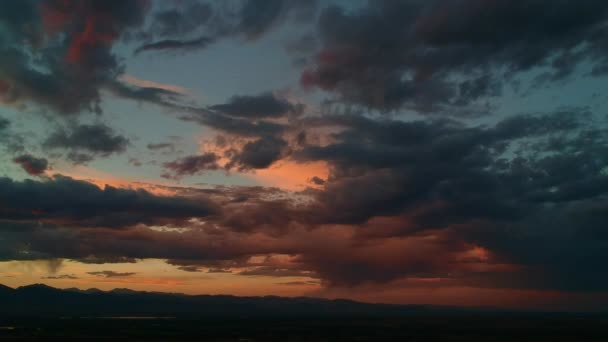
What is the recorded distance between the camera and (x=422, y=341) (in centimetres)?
13262

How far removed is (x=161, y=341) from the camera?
127 meters

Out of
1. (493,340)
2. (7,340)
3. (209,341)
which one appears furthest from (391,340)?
(7,340)

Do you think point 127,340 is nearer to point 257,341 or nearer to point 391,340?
point 257,341

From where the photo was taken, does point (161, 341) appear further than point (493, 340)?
No

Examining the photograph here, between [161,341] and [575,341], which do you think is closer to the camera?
[161,341]

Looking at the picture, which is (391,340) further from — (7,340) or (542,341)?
(7,340)

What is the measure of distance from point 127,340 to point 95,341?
25.8ft

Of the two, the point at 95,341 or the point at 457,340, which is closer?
the point at 95,341

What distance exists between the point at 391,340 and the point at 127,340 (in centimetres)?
7101

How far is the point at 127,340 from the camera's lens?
130 metres

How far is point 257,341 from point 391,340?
121ft

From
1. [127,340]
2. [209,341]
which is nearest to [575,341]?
[209,341]

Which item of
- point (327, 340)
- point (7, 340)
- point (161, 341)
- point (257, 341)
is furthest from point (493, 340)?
point (7, 340)

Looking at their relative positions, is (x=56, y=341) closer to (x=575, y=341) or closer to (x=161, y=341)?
(x=161, y=341)
